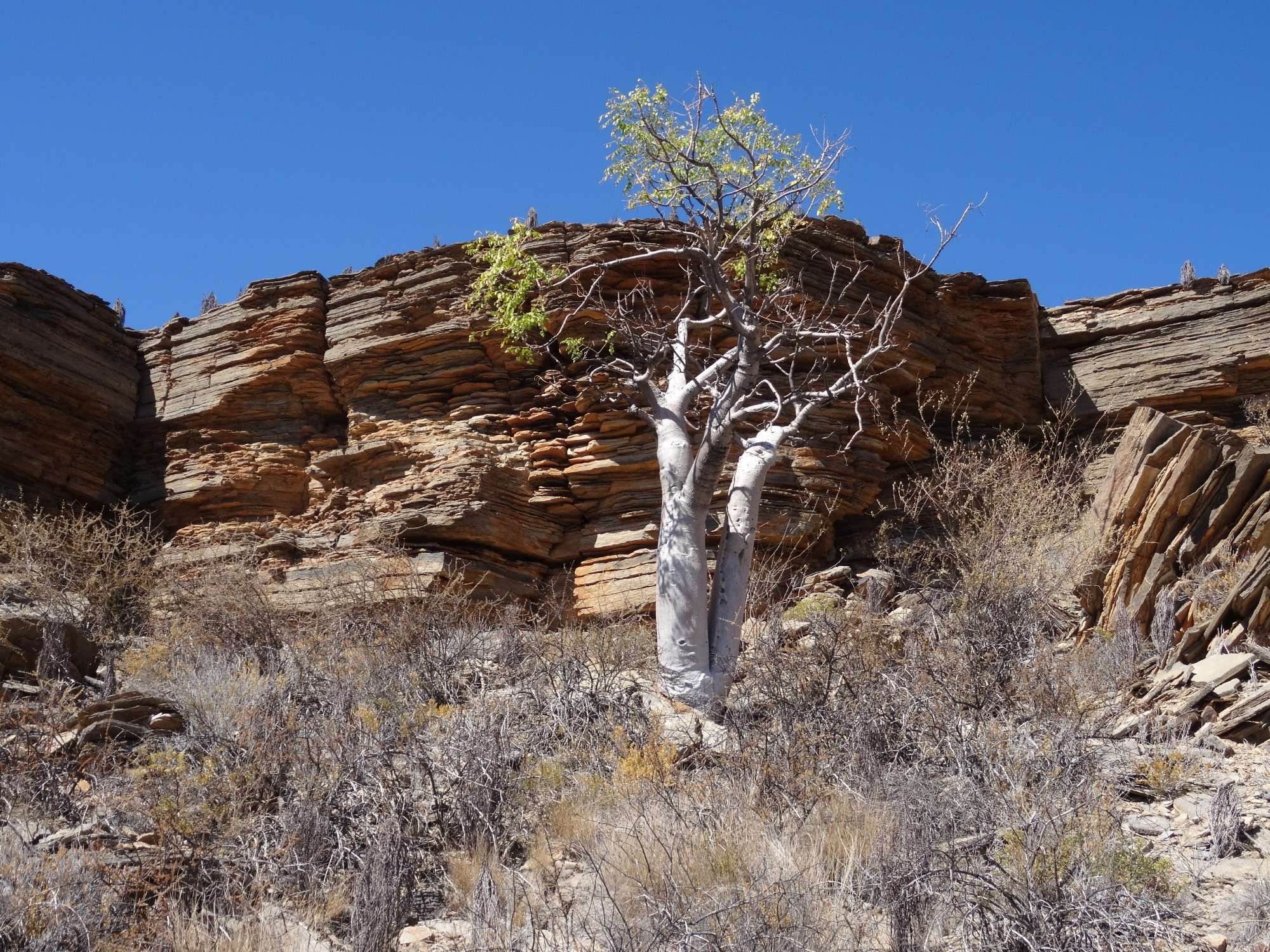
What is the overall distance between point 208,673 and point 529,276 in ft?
19.3

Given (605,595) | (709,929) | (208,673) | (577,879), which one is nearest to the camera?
(709,929)

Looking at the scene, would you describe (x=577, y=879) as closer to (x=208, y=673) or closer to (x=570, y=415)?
(x=208, y=673)

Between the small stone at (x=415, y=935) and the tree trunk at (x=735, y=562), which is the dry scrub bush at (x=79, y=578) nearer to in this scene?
the tree trunk at (x=735, y=562)

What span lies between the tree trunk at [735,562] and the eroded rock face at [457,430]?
4.26 metres

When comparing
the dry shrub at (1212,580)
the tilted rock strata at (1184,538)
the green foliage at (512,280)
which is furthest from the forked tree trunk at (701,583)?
the dry shrub at (1212,580)

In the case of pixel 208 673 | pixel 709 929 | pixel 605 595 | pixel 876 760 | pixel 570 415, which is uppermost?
pixel 570 415

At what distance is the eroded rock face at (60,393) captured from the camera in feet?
56.3

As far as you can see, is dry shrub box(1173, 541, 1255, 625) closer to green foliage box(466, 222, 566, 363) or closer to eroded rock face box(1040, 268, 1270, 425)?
green foliage box(466, 222, 566, 363)

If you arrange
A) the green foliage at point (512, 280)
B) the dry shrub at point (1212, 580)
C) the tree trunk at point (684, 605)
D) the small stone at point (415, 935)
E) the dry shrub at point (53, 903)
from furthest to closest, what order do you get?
the green foliage at point (512, 280) < the tree trunk at point (684, 605) < the dry shrub at point (1212, 580) < the small stone at point (415, 935) < the dry shrub at point (53, 903)

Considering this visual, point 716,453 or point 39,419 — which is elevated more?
point 39,419

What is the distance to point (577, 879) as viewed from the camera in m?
6.07

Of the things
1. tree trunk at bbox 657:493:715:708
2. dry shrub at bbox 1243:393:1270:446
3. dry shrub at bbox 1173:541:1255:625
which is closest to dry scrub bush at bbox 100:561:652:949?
tree trunk at bbox 657:493:715:708

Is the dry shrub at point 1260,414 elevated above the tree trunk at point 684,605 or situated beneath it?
elevated above

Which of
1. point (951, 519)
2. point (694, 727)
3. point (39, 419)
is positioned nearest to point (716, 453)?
point (694, 727)
